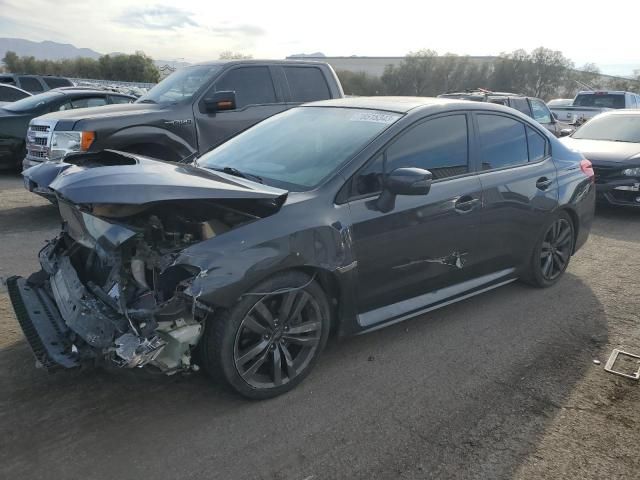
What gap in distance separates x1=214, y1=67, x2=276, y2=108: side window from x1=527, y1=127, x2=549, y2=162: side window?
12.5 ft

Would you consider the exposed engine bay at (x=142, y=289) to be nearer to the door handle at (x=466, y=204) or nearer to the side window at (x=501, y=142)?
the door handle at (x=466, y=204)

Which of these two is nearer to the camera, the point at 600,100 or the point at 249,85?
the point at 249,85

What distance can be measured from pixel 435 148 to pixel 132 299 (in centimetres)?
238

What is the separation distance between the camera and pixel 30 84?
17844 mm

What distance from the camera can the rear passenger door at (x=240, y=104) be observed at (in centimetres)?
707

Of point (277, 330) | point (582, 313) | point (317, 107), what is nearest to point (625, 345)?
point (582, 313)

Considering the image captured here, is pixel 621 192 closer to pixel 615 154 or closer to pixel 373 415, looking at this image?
pixel 615 154

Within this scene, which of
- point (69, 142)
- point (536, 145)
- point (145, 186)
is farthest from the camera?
point (69, 142)

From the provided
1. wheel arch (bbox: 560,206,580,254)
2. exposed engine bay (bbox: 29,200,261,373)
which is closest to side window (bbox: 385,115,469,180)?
exposed engine bay (bbox: 29,200,261,373)

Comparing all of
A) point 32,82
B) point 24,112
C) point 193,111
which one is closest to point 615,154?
point 193,111

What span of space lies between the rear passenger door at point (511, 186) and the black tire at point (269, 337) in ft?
5.48

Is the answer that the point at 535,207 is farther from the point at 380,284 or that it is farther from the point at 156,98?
the point at 156,98

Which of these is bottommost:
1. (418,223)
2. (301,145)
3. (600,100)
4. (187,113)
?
(418,223)

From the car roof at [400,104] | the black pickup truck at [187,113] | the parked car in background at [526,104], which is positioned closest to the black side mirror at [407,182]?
the car roof at [400,104]
